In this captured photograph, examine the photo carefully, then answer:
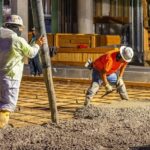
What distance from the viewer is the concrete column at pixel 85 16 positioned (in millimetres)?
24625

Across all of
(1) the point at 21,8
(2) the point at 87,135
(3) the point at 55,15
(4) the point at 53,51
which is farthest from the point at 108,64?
(3) the point at 55,15

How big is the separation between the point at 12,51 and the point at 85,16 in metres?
17.6

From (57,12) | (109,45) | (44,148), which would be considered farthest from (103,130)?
(57,12)

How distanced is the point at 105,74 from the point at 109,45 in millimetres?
10857

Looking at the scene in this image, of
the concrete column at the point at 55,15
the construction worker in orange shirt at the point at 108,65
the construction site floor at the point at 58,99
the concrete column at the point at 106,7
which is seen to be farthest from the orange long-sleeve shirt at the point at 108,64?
the concrete column at the point at 106,7

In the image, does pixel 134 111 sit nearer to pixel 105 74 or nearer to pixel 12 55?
pixel 105 74

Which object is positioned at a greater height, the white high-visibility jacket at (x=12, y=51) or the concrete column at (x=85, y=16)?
the white high-visibility jacket at (x=12, y=51)

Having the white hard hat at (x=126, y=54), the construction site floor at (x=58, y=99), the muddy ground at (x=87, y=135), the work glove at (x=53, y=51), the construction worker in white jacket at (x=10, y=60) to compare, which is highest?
the construction worker in white jacket at (x=10, y=60)

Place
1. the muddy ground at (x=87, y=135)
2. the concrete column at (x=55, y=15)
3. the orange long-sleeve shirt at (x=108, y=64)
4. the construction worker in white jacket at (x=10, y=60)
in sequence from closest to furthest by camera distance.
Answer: the muddy ground at (x=87, y=135) → the construction worker in white jacket at (x=10, y=60) → the orange long-sleeve shirt at (x=108, y=64) → the concrete column at (x=55, y=15)

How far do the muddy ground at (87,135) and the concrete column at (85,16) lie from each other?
16299 millimetres

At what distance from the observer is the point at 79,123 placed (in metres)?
7.61

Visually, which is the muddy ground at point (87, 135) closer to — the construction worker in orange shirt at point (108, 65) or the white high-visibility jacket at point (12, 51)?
the white high-visibility jacket at point (12, 51)

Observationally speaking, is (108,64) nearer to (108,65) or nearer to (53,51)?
(108,65)

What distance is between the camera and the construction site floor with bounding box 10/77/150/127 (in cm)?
936
